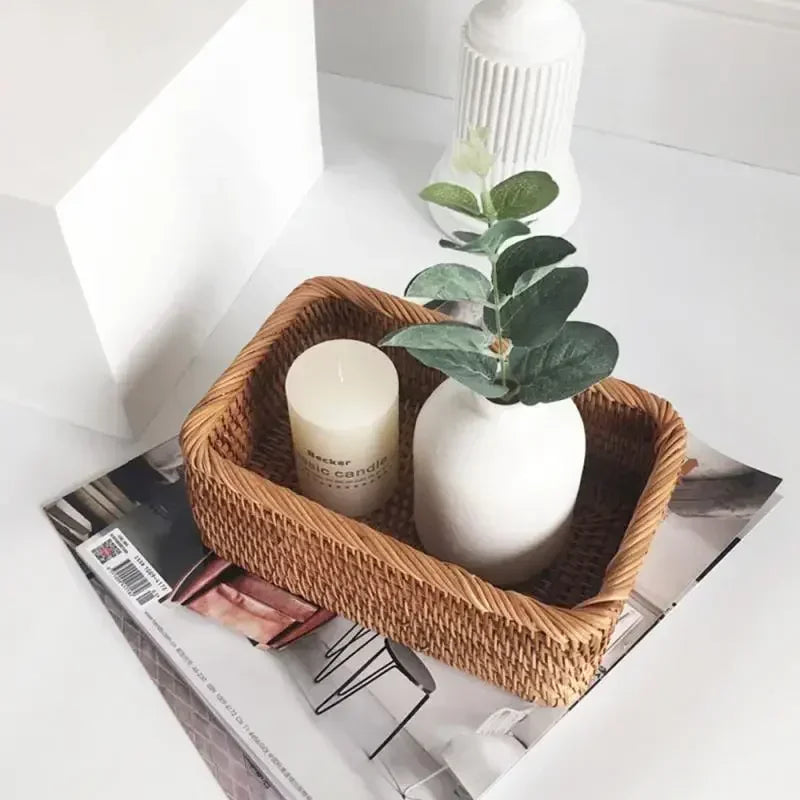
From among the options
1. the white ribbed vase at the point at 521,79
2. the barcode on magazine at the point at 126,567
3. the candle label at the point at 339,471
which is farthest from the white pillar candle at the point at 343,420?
the white ribbed vase at the point at 521,79

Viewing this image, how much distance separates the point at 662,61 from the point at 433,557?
52 centimetres

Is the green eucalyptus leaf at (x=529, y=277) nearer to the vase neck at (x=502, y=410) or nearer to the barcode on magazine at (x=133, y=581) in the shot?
the vase neck at (x=502, y=410)

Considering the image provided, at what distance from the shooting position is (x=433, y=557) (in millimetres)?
517

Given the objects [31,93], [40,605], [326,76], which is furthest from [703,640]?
[326,76]

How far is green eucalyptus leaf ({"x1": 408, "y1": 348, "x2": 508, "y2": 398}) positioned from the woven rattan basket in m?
0.09

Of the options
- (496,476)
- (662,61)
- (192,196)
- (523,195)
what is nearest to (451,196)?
(523,195)

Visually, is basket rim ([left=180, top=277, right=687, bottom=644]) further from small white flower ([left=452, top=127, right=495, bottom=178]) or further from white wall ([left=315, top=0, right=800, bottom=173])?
white wall ([left=315, top=0, right=800, bottom=173])

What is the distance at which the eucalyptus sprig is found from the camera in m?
0.45

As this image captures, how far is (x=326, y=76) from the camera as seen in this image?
943 millimetres

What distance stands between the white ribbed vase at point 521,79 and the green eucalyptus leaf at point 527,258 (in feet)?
0.82

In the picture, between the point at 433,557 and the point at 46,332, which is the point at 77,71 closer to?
the point at 46,332

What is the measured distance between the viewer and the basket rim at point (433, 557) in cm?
46

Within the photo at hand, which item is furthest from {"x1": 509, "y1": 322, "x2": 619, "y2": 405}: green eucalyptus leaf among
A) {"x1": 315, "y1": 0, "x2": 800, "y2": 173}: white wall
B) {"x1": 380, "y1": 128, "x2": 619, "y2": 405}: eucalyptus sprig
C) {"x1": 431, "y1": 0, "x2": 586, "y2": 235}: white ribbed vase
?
{"x1": 315, "y1": 0, "x2": 800, "y2": 173}: white wall

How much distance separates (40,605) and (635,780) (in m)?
0.35
